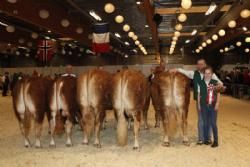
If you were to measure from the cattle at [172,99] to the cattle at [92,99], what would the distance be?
1.05 metres

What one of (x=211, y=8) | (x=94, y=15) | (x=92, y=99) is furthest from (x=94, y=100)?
(x=94, y=15)

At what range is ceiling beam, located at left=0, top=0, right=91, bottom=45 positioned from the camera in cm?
967

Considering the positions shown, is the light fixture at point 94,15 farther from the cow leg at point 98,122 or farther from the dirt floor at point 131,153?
the cow leg at point 98,122

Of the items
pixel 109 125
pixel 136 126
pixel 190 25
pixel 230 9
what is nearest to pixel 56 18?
pixel 109 125

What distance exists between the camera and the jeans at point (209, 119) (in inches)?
248

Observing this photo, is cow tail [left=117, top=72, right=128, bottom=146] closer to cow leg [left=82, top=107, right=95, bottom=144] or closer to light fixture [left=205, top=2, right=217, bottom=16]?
cow leg [left=82, top=107, right=95, bottom=144]

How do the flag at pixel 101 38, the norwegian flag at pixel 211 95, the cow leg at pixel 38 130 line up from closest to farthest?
the norwegian flag at pixel 211 95 → the cow leg at pixel 38 130 → the flag at pixel 101 38

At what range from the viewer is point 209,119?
636 centimetres

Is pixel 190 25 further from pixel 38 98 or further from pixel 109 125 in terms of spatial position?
pixel 38 98

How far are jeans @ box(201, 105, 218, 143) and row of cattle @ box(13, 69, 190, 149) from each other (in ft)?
1.19

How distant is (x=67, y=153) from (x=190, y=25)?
1511 centimetres

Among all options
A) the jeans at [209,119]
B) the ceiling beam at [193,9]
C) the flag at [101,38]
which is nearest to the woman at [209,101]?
the jeans at [209,119]

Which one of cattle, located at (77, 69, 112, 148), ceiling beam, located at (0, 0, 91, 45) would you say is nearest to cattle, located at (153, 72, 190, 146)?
cattle, located at (77, 69, 112, 148)

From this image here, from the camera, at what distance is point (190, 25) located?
64.1 ft
